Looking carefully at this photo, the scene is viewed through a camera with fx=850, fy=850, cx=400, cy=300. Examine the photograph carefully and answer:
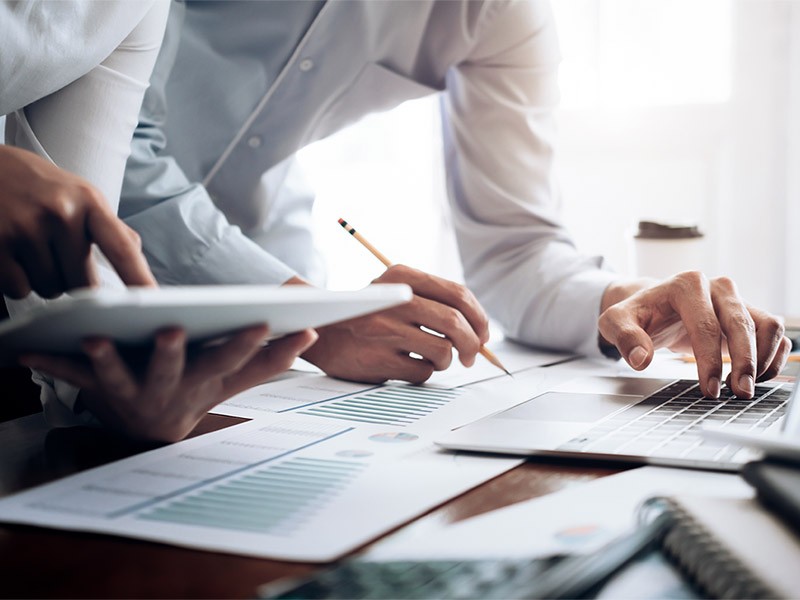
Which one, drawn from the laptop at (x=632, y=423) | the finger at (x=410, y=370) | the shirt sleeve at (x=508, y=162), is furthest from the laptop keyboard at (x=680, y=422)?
the shirt sleeve at (x=508, y=162)

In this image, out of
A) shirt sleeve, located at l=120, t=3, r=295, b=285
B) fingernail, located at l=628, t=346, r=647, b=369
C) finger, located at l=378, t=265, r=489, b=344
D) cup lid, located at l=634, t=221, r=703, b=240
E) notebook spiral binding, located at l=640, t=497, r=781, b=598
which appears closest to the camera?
notebook spiral binding, located at l=640, t=497, r=781, b=598

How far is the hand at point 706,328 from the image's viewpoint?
73 cm

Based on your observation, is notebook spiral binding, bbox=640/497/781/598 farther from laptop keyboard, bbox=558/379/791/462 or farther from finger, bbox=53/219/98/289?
finger, bbox=53/219/98/289

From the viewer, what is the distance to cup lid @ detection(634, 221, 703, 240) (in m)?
1.49

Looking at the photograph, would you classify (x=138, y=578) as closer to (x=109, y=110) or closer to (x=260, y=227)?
(x=109, y=110)

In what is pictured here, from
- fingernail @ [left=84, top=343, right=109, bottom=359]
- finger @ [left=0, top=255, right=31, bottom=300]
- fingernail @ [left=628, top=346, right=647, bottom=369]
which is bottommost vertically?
fingernail @ [left=628, top=346, right=647, bottom=369]

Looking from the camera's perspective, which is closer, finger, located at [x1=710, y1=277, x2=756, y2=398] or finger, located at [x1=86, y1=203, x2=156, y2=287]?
finger, located at [x1=86, y1=203, x2=156, y2=287]

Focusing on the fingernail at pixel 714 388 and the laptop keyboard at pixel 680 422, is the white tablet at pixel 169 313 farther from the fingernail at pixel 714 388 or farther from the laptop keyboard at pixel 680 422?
the fingernail at pixel 714 388

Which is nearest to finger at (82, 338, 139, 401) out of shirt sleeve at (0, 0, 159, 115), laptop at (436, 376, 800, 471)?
laptop at (436, 376, 800, 471)

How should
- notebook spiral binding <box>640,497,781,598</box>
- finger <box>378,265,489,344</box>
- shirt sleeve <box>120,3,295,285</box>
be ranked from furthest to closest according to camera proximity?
shirt sleeve <box>120,3,295,285</box> → finger <box>378,265,489,344</box> → notebook spiral binding <box>640,497,781,598</box>

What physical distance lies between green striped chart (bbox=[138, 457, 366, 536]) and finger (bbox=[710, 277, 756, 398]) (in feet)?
1.19

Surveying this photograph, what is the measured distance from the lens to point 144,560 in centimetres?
39

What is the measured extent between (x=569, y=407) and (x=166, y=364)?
1.13ft

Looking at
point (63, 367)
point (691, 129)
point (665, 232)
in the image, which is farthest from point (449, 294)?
point (691, 129)
